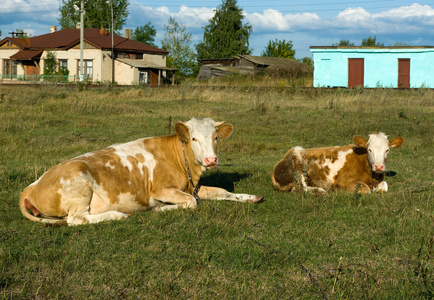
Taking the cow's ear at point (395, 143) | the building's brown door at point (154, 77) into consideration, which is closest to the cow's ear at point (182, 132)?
the cow's ear at point (395, 143)

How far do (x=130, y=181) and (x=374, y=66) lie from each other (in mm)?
35818

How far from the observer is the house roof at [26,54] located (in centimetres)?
5557

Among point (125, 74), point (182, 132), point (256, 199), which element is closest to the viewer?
point (182, 132)

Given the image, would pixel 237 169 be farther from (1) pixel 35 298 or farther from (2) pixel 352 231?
(1) pixel 35 298

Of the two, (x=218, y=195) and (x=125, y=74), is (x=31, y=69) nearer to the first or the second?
(x=125, y=74)

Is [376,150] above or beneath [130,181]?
above

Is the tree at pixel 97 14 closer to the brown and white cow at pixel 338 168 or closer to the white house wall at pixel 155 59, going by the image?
the white house wall at pixel 155 59

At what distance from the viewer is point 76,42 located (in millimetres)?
54062

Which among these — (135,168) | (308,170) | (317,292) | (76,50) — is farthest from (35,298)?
(76,50)

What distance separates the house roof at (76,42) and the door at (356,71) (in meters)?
25.9

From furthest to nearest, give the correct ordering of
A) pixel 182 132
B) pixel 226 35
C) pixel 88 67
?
pixel 226 35 < pixel 88 67 < pixel 182 132

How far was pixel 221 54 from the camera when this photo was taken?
2832 inches

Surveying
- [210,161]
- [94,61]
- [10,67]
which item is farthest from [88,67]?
[210,161]

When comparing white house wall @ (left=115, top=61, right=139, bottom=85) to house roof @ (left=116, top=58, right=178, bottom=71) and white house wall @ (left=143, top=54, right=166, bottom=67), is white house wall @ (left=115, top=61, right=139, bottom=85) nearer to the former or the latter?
house roof @ (left=116, top=58, right=178, bottom=71)
